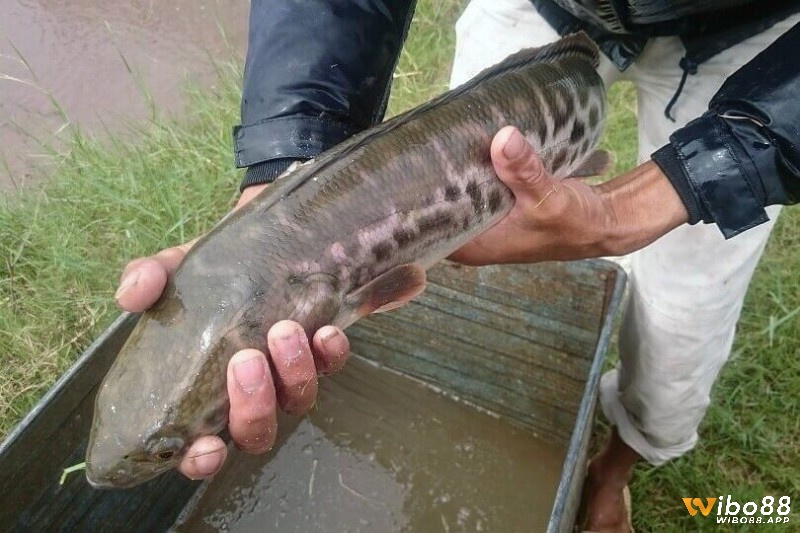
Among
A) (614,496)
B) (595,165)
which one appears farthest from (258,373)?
(614,496)

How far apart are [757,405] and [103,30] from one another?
4.44 meters

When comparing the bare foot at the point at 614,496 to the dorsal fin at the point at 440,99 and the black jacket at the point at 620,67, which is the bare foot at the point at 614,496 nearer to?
the black jacket at the point at 620,67

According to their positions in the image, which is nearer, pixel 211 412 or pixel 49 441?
pixel 211 412

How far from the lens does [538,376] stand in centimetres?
278

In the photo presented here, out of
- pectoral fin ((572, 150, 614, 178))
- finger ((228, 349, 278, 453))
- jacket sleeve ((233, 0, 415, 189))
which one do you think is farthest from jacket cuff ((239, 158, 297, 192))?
pectoral fin ((572, 150, 614, 178))

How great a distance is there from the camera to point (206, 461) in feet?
5.30

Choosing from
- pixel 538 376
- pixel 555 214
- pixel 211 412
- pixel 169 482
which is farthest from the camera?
pixel 538 376

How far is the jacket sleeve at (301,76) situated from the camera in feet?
6.83

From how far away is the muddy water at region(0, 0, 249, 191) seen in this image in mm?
4379

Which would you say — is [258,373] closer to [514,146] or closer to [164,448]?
[164,448]

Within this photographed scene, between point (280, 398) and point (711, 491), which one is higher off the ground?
point (280, 398)

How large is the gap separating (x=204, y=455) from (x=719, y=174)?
52.9 inches

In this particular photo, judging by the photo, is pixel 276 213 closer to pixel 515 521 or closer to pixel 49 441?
pixel 49 441

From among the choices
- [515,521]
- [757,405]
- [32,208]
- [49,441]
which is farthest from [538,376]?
[32,208]
